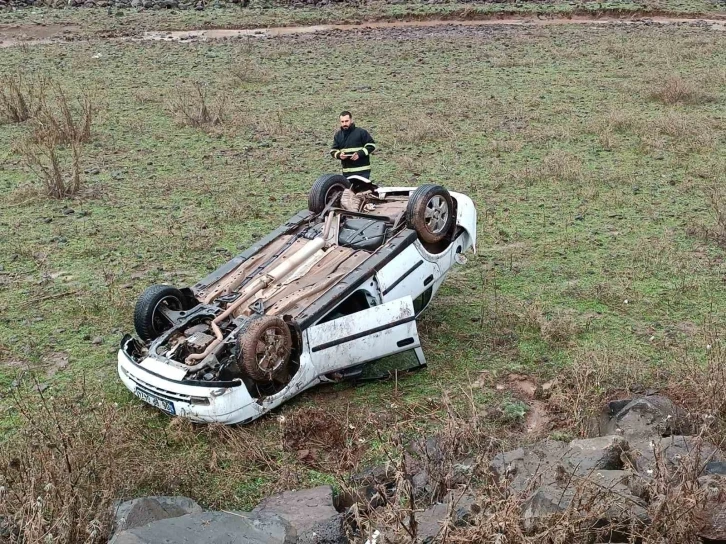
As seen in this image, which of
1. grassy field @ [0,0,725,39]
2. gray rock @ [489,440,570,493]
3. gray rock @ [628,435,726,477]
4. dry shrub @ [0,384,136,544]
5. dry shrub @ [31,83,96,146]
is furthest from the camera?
grassy field @ [0,0,725,39]

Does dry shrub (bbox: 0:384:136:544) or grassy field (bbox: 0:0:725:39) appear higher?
grassy field (bbox: 0:0:725:39)

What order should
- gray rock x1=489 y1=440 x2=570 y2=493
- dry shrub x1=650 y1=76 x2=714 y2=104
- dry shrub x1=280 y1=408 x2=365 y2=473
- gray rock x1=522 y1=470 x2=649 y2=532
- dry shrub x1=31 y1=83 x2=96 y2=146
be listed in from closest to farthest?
gray rock x1=522 y1=470 x2=649 y2=532 < gray rock x1=489 y1=440 x2=570 y2=493 < dry shrub x1=280 y1=408 x2=365 y2=473 < dry shrub x1=31 y1=83 x2=96 y2=146 < dry shrub x1=650 y1=76 x2=714 y2=104

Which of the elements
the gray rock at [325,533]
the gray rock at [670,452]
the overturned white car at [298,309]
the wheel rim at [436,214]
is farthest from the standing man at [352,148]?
the gray rock at [325,533]

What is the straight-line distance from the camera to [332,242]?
25.4ft

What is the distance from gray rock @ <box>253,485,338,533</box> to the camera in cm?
484

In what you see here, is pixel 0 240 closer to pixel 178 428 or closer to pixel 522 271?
pixel 178 428

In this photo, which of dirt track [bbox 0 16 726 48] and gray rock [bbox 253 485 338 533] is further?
dirt track [bbox 0 16 726 48]

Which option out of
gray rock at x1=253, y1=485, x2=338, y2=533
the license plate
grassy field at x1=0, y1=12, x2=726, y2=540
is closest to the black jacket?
grassy field at x1=0, y1=12, x2=726, y2=540

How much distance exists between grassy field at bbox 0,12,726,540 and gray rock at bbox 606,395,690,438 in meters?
0.48

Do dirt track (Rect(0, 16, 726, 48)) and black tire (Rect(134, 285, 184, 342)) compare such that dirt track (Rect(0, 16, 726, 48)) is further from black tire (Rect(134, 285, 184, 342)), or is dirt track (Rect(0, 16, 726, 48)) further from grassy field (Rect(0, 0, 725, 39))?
black tire (Rect(134, 285, 184, 342))

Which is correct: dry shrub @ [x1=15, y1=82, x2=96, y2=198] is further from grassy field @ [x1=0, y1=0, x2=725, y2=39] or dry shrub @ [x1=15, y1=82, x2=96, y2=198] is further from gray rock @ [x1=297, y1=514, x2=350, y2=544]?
grassy field @ [x1=0, y1=0, x2=725, y2=39]

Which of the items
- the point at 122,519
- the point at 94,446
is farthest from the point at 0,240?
the point at 122,519

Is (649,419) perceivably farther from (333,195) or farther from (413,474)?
(333,195)

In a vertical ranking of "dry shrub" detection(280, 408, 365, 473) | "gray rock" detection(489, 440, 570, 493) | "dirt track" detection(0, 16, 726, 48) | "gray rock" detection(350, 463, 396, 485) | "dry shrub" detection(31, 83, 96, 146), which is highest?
"dirt track" detection(0, 16, 726, 48)
